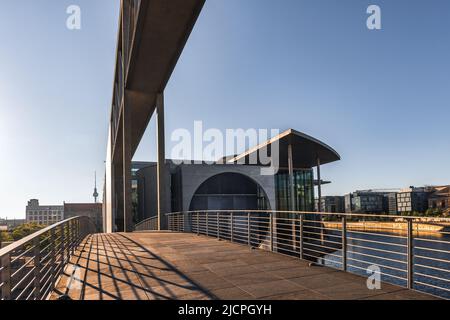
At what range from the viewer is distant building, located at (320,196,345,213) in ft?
522

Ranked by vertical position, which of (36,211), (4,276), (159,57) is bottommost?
(36,211)

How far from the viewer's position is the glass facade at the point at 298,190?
32.1 metres

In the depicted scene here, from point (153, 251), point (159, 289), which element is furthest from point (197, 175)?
point (159, 289)

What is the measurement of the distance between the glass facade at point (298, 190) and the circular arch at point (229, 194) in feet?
10.9

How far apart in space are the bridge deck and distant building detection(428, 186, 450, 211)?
134m

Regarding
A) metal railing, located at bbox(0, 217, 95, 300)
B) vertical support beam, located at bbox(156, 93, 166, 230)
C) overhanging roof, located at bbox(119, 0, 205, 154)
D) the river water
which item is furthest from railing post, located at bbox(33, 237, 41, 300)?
vertical support beam, located at bbox(156, 93, 166, 230)

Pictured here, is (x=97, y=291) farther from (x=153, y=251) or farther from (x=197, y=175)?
(x=197, y=175)

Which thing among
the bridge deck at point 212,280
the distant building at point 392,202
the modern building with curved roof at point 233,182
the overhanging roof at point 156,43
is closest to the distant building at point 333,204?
the distant building at point 392,202

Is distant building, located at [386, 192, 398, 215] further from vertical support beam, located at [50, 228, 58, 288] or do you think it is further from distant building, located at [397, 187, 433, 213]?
vertical support beam, located at [50, 228, 58, 288]

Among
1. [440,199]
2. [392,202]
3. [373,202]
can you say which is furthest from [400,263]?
[392,202]

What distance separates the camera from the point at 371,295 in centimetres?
409

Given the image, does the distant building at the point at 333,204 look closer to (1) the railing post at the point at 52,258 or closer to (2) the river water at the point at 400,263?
(2) the river water at the point at 400,263

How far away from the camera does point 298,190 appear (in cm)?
3500

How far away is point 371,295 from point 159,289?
2.58m
